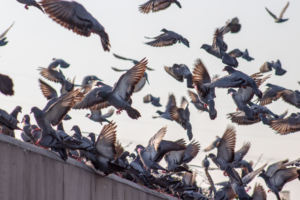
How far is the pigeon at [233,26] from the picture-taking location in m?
13.8

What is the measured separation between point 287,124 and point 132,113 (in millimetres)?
7066

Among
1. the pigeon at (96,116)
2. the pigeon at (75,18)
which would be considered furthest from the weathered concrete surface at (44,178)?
the pigeon at (96,116)

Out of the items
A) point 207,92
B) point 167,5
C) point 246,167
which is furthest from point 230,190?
point 167,5

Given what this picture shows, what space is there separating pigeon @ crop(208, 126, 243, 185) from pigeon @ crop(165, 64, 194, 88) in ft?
7.33

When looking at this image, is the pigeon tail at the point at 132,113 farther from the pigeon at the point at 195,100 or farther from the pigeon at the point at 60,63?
the pigeon at the point at 195,100

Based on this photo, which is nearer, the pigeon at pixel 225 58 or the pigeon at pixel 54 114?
the pigeon at pixel 54 114

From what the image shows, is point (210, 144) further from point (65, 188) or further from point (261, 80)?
point (65, 188)

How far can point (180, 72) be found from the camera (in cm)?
1506

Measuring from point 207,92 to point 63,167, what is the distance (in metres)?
4.63

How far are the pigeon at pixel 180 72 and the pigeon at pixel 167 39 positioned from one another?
73cm

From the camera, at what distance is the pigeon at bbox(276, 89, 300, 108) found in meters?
16.4

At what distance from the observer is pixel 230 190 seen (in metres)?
16.5

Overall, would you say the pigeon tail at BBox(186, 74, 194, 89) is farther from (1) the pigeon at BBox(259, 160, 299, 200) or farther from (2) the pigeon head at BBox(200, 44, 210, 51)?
(1) the pigeon at BBox(259, 160, 299, 200)

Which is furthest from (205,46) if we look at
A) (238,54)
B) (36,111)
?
(36,111)
